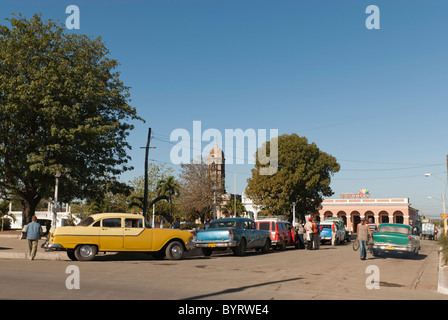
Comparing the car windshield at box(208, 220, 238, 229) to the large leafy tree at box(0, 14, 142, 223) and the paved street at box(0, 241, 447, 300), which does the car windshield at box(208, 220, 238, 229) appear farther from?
the large leafy tree at box(0, 14, 142, 223)

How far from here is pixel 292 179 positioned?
2157 inches

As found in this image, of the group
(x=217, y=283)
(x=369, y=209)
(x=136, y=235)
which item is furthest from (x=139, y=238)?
(x=369, y=209)

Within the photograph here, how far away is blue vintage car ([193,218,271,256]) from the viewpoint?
63.7ft

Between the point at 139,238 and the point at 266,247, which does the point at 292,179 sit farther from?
the point at 139,238

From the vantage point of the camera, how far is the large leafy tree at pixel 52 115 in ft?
95.3

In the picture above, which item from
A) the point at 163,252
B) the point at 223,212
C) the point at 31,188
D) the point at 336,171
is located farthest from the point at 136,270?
the point at 223,212

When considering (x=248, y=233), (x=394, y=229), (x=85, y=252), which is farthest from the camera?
(x=394, y=229)

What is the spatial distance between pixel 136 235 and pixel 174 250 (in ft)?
5.96

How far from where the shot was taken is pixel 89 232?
16234 mm

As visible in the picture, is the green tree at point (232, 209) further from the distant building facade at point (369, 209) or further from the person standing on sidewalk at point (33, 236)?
the person standing on sidewalk at point (33, 236)

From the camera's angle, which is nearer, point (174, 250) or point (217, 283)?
point (217, 283)

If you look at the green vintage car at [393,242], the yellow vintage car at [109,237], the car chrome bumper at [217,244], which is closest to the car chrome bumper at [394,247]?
the green vintage car at [393,242]
